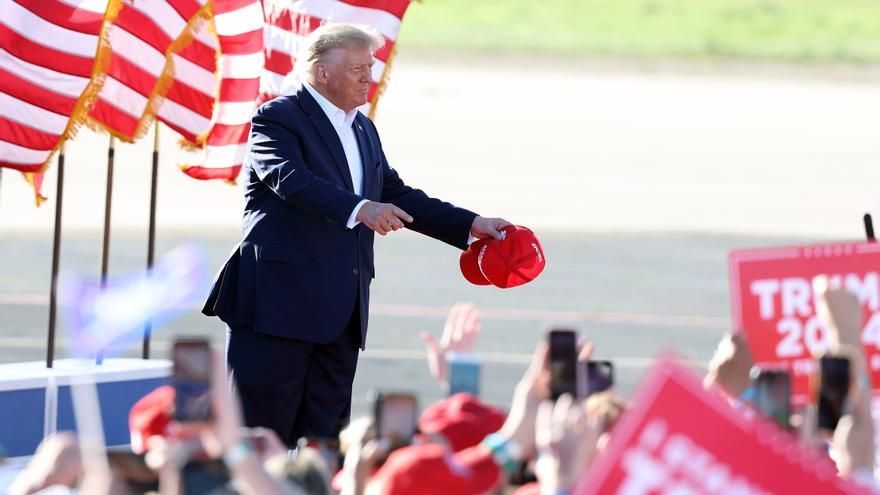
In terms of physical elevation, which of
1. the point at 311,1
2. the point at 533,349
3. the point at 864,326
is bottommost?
the point at 533,349

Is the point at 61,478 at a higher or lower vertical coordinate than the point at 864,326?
lower

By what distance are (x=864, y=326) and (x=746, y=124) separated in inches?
1152

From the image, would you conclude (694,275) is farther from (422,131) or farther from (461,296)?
(422,131)

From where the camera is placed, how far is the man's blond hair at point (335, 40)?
235 inches

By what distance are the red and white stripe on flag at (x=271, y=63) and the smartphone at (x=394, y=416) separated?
423cm

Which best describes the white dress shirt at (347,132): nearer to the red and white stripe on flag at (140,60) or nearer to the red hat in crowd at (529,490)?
the red and white stripe on flag at (140,60)

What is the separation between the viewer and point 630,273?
54.3 ft

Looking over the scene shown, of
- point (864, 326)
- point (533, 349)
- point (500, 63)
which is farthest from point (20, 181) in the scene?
point (500, 63)

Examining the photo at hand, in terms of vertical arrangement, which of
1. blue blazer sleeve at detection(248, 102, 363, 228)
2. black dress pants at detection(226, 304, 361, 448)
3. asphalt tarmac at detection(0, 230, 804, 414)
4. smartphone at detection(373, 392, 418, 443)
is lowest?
asphalt tarmac at detection(0, 230, 804, 414)

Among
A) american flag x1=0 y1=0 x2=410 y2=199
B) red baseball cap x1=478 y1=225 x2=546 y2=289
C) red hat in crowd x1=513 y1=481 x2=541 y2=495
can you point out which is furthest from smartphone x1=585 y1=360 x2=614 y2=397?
american flag x1=0 y1=0 x2=410 y2=199

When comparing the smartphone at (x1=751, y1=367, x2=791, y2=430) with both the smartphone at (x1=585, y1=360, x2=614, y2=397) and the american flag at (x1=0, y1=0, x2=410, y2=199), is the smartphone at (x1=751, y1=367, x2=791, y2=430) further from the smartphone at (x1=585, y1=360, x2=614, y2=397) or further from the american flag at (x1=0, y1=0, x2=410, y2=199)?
the american flag at (x1=0, y1=0, x2=410, y2=199)

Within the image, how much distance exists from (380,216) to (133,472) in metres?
2.12

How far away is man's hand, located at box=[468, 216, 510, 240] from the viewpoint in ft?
20.3

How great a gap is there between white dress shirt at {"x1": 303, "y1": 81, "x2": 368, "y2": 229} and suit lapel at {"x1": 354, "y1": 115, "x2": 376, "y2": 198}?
0.01 m
